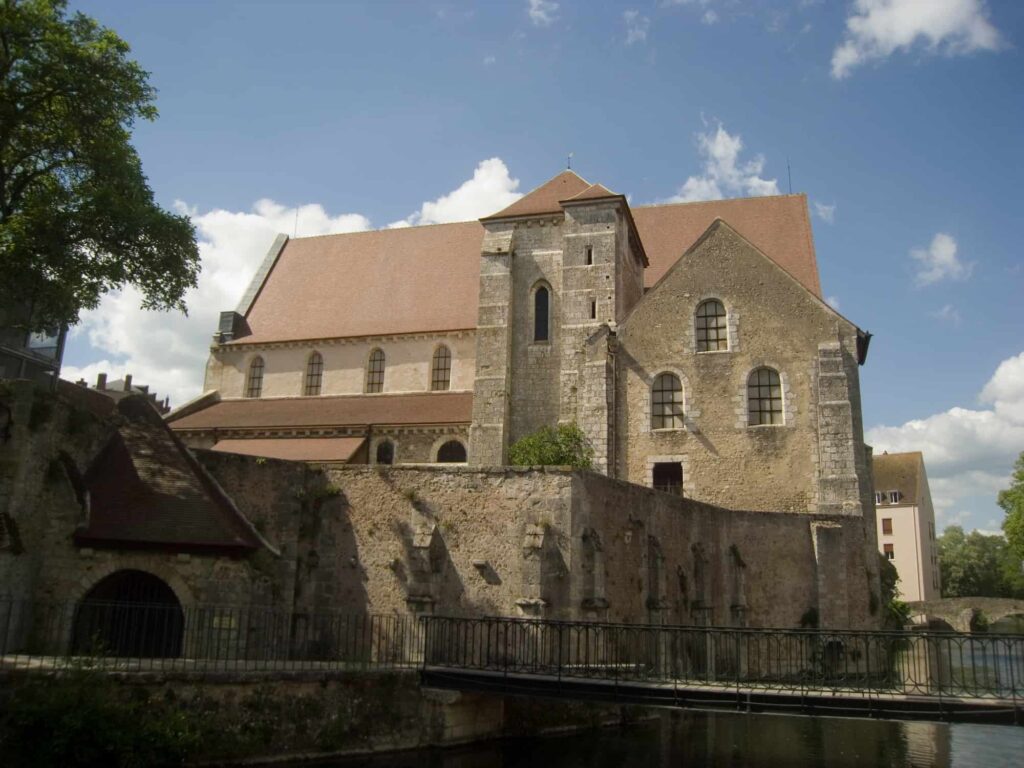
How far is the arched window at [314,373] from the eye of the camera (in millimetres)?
36375

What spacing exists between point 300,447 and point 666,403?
1281cm

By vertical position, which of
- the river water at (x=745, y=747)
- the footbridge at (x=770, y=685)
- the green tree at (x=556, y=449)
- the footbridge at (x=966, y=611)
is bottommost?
the river water at (x=745, y=747)

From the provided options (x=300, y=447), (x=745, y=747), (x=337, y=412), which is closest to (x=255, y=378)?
(x=337, y=412)

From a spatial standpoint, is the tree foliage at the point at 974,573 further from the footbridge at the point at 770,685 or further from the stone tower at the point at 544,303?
the footbridge at the point at 770,685

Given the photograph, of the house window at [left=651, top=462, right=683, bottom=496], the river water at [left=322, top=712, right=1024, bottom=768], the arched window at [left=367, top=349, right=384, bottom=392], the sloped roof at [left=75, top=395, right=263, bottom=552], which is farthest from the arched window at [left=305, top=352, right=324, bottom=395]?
the river water at [left=322, top=712, right=1024, bottom=768]

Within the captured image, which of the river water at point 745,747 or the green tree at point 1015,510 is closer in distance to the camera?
the river water at point 745,747

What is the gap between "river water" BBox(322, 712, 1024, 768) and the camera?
1502 centimetres

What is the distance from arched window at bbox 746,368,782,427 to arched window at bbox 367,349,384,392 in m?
14.9

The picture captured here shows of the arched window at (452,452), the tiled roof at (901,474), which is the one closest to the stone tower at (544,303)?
the arched window at (452,452)

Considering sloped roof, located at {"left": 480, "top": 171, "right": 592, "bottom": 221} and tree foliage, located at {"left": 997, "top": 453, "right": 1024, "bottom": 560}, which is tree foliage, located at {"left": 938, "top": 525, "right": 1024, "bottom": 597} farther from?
sloped roof, located at {"left": 480, "top": 171, "right": 592, "bottom": 221}

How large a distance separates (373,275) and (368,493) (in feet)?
68.3

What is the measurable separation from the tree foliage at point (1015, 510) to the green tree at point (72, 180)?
→ 38153 millimetres

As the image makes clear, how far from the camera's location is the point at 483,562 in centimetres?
1838

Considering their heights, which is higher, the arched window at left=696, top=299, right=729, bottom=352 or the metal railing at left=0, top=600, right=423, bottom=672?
the arched window at left=696, top=299, right=729, bottom=352
